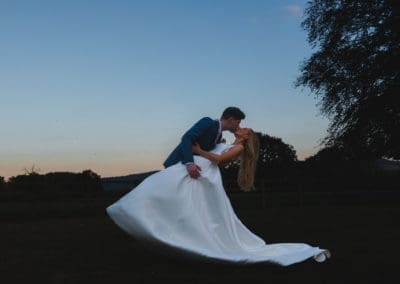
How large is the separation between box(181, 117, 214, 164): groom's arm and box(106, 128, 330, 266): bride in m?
0.15

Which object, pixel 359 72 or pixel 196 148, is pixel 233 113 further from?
pixel 359 72

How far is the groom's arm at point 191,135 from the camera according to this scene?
22.9ft

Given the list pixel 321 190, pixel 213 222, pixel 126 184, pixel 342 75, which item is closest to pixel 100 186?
pixel 126 184

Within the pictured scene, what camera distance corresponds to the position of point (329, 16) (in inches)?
1246

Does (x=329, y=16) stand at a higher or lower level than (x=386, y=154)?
higher

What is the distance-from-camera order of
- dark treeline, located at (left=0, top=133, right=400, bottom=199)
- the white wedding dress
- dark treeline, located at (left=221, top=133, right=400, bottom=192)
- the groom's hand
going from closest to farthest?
the white wedding dress → the groom's hand → dark treeline, located at (left=0, top=133, right=400, bottom=199) → dark treeline, located at (left=221, top=133, right=400, bottom=192)

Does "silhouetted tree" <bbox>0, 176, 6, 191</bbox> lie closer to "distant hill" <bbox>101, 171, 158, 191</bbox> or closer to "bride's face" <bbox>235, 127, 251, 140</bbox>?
"distant hill" <bbox>101, 171, 158, 191</bbox>

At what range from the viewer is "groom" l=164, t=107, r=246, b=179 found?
6969 mm

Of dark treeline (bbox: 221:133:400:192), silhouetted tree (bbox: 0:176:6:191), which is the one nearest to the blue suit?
dark treeline (bbox: 221:133:400:192)

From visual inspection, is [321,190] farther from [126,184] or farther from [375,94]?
[126,184]

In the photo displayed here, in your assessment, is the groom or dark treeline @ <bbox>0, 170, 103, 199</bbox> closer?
the groom

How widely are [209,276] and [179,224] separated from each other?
2.48 ft

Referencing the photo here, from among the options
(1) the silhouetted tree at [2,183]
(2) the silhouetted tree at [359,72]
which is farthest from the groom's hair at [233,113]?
(2) the silhouetted tree at [359,72]

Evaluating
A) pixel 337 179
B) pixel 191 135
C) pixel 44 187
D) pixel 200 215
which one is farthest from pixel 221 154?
pixel 337 179
